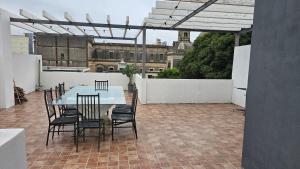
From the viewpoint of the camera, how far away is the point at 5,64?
228 inches

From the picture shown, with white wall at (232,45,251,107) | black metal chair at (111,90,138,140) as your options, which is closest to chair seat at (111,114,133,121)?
black metal chair at (111,90,138,140)

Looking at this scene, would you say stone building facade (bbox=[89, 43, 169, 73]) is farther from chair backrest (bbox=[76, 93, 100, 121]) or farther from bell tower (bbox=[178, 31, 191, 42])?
chair backrest (bbox=[76, 93, 100, 121])

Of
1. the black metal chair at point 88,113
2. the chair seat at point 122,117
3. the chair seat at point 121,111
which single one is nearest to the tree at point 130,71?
the chair seat at point 121,111

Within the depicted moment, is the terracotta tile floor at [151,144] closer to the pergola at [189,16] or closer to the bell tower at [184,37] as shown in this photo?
the pergola at [189,16]

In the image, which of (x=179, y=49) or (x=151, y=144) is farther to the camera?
(x=179, y=49)

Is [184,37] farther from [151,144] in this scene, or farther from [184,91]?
[151,144]

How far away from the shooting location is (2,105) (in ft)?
19.1

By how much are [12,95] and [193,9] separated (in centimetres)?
593

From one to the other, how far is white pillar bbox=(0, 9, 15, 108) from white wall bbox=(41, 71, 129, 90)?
354 centimetres

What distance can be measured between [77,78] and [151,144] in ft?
24.2

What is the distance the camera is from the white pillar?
18.5 feet

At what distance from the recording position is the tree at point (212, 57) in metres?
8.88

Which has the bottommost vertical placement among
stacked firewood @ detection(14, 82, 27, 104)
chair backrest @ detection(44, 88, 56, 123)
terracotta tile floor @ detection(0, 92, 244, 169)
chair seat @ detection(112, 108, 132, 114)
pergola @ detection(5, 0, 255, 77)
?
terracotta tile floor @ detection(0, 92, 244, 169)

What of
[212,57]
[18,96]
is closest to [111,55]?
[212,57]
